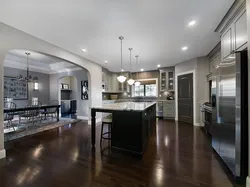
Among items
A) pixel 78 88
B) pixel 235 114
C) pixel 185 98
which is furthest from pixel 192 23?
pixel 78 88

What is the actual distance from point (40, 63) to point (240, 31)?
768 centimetres

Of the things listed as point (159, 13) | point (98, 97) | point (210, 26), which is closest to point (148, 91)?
point (98, 97)

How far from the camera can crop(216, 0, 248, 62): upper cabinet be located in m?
1.96

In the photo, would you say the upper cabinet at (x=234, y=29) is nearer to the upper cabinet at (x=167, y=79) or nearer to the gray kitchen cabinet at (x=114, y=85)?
the upper cabinet at (x=167, y=79)

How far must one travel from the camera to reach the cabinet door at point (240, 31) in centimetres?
195

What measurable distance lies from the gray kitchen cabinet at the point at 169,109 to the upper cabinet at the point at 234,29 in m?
3.92

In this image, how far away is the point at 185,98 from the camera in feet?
18.1

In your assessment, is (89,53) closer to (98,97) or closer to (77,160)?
(98,97)

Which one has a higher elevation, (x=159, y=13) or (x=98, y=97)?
(x=159, y=13)

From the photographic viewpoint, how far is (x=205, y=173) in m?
1.96

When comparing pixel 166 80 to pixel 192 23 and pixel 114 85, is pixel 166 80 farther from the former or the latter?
pixel 192 23

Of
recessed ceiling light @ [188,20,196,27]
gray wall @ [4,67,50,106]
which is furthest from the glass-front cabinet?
gray wall @ [4,67,50,106]

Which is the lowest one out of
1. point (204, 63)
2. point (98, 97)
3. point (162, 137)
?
point (162, 137)

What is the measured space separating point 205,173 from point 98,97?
15.7 feet
